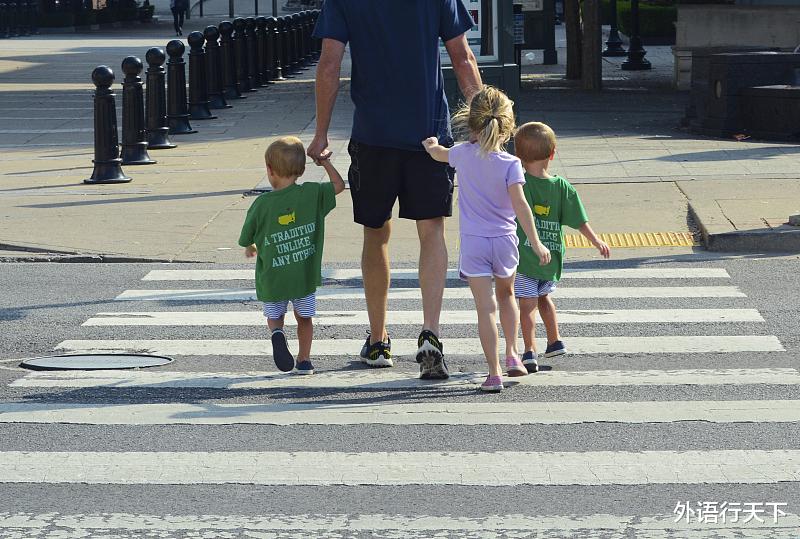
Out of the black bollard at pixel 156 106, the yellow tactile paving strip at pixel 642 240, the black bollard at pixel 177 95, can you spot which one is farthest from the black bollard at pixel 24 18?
the yellow tactile paving strip at pixel 642 240

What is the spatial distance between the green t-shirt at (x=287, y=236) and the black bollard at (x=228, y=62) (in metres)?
17.0

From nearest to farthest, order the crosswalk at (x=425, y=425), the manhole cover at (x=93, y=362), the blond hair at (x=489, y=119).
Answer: the crosswalk at (x=425, y=425) < the blond hair at (x=489, y=119) < the manhole cover at (x=93, y=362)

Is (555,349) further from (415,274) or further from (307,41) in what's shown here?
(307,41)

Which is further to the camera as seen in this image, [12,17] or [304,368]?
[12,17]

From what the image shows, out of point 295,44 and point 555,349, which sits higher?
point 295,44

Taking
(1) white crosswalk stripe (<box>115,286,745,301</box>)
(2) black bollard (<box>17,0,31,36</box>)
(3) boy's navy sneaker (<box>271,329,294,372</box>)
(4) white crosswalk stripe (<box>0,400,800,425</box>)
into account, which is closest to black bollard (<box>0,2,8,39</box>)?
(2) black bollard (<box>17,0,31,36</box>)

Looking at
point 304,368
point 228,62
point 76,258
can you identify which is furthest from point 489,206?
point 228,62

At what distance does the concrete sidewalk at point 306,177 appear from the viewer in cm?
1106

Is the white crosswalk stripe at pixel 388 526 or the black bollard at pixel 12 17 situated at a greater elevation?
the black bollard at pixel 12 17

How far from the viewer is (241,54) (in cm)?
2573

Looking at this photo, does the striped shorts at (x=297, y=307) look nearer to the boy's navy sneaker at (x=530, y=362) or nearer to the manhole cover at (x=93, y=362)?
the manhole cover at (x=93, y=362)

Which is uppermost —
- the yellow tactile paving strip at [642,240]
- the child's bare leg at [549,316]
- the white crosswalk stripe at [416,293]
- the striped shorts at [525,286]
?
the striped shorts at [525,286]

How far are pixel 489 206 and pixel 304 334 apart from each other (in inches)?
47.1

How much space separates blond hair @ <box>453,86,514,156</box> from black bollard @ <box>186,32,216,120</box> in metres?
14.9
